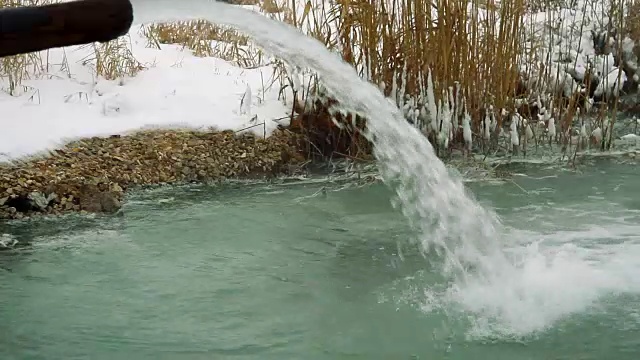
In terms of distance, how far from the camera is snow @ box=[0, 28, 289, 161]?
15.4 ft

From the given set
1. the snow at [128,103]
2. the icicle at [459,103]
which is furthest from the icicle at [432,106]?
the snow at [128,103]

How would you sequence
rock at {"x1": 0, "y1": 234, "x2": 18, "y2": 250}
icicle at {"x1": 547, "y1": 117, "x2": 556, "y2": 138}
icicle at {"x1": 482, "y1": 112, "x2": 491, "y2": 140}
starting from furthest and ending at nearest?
icicle at {"x1": 547, "y1": 117, "x2": 556, "y2": 138}, icicle at {"x1": 482, "y1": 112, "x2": 491, "y2": 140}, rock at {"x1": 0, "y1": 234, "x2": 18, "y2": 250}

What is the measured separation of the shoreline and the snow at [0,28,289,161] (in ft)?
0.38

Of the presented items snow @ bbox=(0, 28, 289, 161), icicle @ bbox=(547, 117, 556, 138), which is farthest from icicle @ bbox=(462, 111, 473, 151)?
snow @ bbox=(0, 28, 289, 161)

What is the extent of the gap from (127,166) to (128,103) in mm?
830

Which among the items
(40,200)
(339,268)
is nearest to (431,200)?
(339,268)

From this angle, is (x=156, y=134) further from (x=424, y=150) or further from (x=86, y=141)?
(x=424, y=150)

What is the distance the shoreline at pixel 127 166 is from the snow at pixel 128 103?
0.12 m

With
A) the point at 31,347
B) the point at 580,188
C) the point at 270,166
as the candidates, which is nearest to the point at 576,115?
the point at 580,188

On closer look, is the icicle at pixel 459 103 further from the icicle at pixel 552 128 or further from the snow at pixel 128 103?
the snow at pixel 128 103

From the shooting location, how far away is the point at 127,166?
4.53 metres

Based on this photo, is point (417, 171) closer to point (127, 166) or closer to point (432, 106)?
point (432, 106)

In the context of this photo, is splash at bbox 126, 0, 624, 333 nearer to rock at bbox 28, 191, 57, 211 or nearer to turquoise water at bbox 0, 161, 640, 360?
turquoise water at bbox 0, 161, 640, 360

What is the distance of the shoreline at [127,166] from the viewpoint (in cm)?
404
